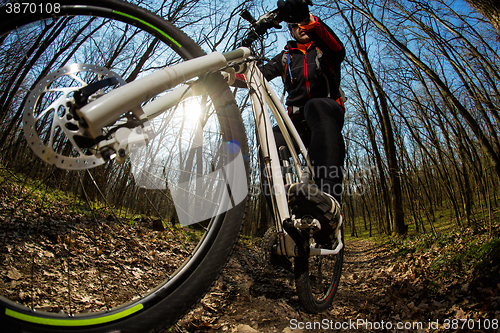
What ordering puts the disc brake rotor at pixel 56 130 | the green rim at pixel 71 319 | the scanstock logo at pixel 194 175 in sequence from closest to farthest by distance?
the green rim at pixel 71 319 < the disc brake rotor at pixel 56 130 < the scanstock logo at pixel 194 175

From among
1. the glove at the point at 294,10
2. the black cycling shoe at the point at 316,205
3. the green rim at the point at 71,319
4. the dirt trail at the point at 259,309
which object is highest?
the glove at the point at 294,10

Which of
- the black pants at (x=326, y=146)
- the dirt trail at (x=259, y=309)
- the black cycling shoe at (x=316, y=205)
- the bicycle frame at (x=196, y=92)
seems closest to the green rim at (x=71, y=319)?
the bicycle frame at (x=196, y=92)

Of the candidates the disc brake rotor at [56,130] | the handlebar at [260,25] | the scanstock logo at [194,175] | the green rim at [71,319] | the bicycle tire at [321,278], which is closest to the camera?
the green rim at [71,319]

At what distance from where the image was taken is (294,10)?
1.35 meters

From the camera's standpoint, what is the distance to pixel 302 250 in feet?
4.20

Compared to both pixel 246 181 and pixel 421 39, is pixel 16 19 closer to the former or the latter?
pixel 246 181

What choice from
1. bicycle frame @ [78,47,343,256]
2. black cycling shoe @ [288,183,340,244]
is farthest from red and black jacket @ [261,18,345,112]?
black cycling shoe @ [288,183,340,244]

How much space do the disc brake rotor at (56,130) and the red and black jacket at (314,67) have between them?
1347 mm

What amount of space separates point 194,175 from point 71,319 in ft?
2.20

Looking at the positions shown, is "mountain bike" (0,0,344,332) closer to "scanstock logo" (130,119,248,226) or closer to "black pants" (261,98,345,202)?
"scanstock logo" (130,119,248,226)

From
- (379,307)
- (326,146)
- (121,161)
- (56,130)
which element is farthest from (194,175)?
(379,307)

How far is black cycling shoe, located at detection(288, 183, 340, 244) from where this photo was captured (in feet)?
4.10

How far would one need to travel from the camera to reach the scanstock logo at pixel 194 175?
1000 millimetres

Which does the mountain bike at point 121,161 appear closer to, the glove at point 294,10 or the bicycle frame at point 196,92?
the bicycle frame at point 196,92
